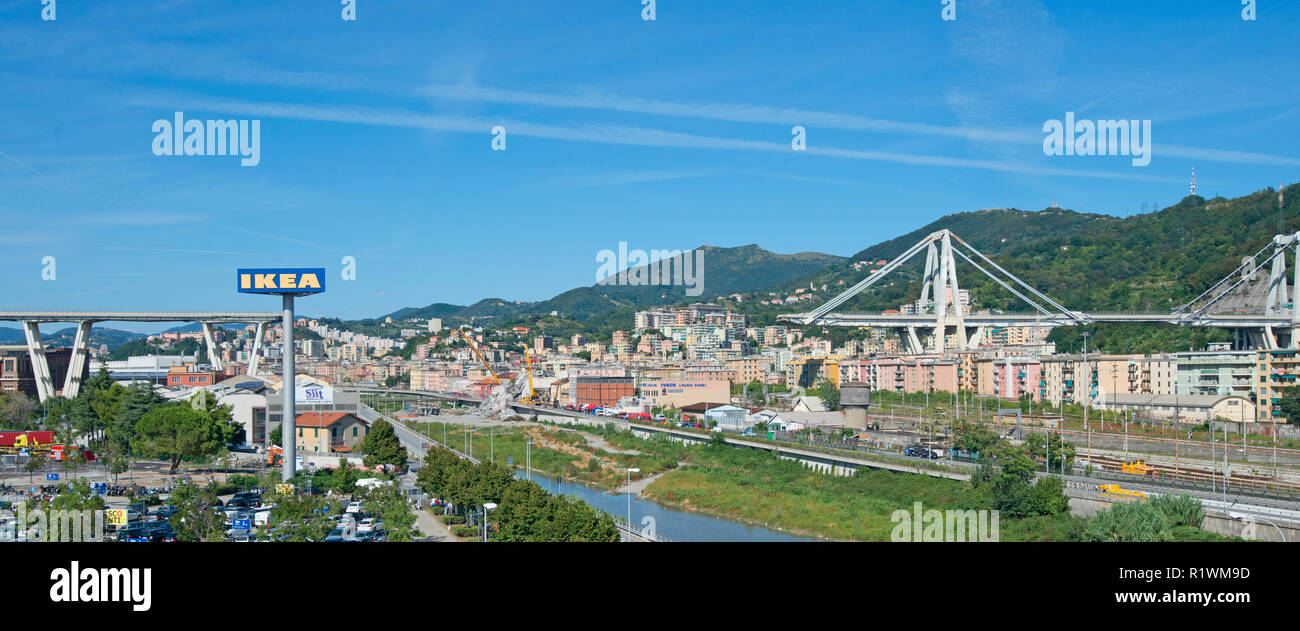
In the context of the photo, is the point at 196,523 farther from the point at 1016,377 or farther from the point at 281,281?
the point at 1016,377

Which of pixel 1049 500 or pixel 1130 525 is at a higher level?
pixel 1130 525

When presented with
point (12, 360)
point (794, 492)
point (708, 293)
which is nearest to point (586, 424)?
point (794, 492)

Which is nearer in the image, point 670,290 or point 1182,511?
point 1182,511

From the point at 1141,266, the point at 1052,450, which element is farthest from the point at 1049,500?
the point at 1141,266

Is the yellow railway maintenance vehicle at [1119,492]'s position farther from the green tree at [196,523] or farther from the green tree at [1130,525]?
the green tree at [196,523]

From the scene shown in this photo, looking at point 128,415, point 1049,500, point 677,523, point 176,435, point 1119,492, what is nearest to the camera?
point 1119,492

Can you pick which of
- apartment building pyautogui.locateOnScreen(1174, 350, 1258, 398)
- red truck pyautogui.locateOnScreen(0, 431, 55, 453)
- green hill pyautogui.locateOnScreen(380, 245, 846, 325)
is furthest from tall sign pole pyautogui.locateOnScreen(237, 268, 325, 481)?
green hill pyautogui.locateOnScreen(380, 245, 846, 325)
